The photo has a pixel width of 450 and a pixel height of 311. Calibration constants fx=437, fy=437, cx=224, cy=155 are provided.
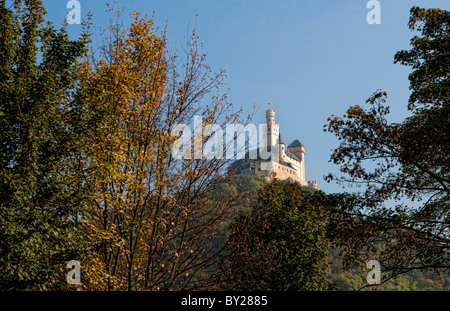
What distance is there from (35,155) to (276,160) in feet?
356

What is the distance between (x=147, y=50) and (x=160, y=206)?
3994 mm

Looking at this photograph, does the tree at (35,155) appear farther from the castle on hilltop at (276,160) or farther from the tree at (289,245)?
the castle on hilltop at (276,160)

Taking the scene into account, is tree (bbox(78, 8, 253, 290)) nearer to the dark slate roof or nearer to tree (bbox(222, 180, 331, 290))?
tree (bbox(222, 180, 331, 290))

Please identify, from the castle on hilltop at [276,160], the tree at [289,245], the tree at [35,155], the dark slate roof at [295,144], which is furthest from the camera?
the dark slate roof at [295,144]

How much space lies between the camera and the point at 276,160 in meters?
116

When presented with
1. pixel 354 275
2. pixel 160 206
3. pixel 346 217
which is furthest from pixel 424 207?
pixel 354 275

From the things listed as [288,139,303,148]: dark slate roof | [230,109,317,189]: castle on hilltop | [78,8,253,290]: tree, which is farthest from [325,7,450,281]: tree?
[288,139,303,148]: dark slate roof

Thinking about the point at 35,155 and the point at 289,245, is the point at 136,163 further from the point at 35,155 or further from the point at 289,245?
the point at 289,245

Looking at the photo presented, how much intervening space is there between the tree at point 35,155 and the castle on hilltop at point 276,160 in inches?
3932

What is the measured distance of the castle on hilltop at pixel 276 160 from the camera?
114062 mm

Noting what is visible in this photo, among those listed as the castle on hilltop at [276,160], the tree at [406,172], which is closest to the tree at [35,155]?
the tree at [406,172]

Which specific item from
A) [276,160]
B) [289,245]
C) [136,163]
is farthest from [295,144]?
[136,163]
